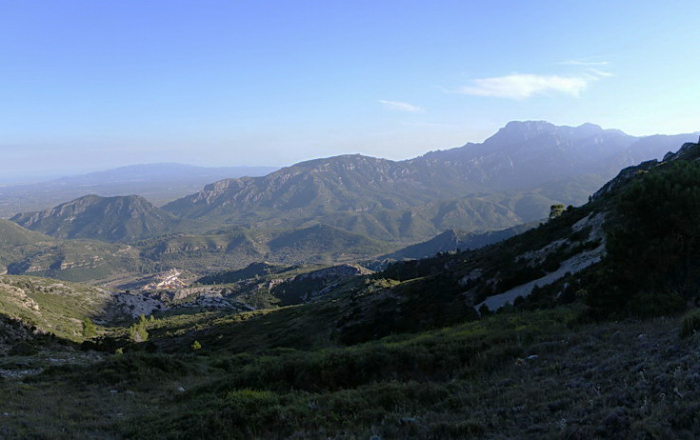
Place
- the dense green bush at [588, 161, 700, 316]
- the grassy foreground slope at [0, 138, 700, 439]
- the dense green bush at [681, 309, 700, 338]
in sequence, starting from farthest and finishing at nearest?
the dense green bush at [588, 161, 700, 316]
the dense green bush at [681, 309, 700, 338]
the grassy foreground slope at [0, 138, 700, 439]

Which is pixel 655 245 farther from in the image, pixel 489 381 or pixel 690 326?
pixel 489 381

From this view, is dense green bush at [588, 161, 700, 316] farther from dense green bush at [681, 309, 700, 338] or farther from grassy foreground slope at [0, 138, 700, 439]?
dense green bush at [681, 309, 700, 338]

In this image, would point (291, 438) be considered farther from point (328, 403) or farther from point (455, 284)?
point (455, 284)

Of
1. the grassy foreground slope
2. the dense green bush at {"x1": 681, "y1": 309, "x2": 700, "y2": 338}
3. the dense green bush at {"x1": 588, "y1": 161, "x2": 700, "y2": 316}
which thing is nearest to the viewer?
Result: the grassy foreground slope

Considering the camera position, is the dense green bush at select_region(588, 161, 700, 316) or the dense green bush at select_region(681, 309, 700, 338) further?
the dense green bush at select_region(588, 161, 700, 316)

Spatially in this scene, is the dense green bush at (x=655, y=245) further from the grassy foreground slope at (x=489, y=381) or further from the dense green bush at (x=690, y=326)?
the dense green bush at (x=690, y=326)

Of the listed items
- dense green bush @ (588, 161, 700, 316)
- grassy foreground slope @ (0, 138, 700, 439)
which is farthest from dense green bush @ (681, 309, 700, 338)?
dense green bush @ (588, 161, 700, 316)

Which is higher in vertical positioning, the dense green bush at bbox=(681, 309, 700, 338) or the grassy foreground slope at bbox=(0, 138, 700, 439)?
the dense green bush at bbox=(681, 309, 700, 338)

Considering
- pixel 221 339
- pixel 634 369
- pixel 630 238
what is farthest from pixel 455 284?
pixel 221 339

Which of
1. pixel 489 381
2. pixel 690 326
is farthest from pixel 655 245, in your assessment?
pixel 489 381

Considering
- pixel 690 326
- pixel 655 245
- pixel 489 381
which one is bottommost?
pixel 489 381

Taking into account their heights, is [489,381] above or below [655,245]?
below

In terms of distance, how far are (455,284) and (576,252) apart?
15631 mm

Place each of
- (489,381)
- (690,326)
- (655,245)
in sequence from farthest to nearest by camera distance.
A: (655,245) → (489,381) → (690,326)
